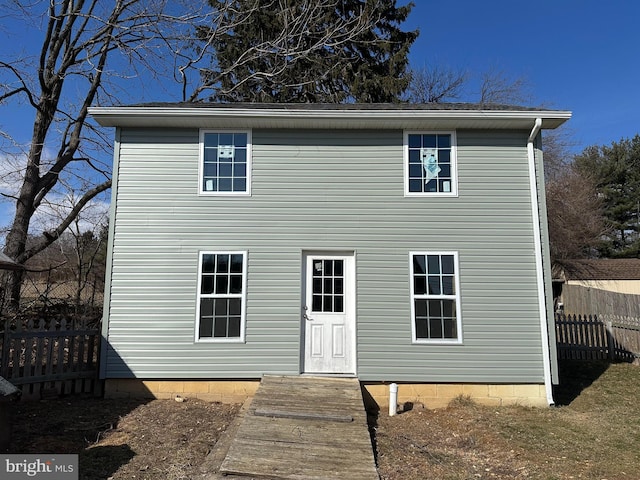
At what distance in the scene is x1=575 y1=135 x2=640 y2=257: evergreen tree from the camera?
1181 inches

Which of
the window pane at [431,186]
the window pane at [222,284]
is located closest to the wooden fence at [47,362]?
the window pane at [222,284]

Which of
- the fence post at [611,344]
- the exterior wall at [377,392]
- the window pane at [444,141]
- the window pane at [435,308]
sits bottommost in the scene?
the exterior wall at [377,392]

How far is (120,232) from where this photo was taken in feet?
22.5

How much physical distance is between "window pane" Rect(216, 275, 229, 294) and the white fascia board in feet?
8.80

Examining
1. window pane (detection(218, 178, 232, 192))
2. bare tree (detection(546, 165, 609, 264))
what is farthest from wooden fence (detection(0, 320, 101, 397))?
bare tree (detection(546, 165, 609, 264))

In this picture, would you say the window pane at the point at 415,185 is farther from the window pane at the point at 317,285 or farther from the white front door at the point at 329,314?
the window pane at the point at 317,285

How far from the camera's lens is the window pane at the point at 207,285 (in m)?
6.77

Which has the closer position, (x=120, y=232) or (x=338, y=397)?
(x=338, y=397)

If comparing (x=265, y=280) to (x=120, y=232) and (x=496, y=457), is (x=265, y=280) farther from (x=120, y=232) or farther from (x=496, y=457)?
(x=496, y=457)

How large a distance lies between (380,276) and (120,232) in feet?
14.8

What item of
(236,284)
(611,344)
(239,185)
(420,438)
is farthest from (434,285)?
(611,344)

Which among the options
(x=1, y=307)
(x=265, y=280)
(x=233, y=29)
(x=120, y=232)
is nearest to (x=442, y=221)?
(x=265, y=280)

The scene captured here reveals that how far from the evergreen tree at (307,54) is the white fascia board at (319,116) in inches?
346

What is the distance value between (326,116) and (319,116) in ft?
0.39
